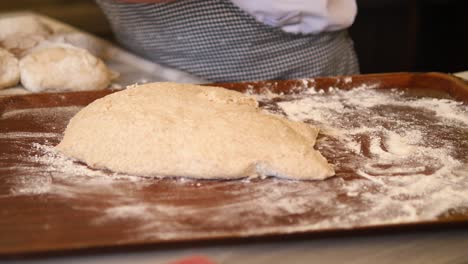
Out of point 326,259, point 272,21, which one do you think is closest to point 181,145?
point 326,259

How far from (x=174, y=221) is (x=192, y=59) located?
2.42 feet

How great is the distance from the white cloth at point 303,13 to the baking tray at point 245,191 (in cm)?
24

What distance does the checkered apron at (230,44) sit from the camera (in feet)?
4.19

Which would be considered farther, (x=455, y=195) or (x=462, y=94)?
(x=462, y=94)

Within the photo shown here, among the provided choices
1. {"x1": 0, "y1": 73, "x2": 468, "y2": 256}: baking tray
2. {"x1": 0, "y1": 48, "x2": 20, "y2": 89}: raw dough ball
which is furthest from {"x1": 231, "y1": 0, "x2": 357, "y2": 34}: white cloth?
{"x1": 0, "y1": 48, "x2": 20, "y2": 89}: raw dough ball

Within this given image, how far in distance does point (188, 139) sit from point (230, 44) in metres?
A: 0.52

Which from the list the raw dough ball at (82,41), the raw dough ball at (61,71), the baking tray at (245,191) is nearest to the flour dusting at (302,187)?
the baking tray at (245,191)

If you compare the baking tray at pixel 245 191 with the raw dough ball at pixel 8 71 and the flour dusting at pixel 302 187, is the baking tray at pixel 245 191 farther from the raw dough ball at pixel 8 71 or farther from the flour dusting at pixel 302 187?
the raw dough ball at pixel 8 71

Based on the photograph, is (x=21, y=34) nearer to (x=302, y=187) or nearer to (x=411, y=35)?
(x=302, y=187)

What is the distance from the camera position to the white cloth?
119 centimetres

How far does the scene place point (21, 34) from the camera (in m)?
1.45

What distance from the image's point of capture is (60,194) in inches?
30.4

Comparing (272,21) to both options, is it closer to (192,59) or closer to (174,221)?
(192,59)

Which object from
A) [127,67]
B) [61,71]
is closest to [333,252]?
[61,71]
